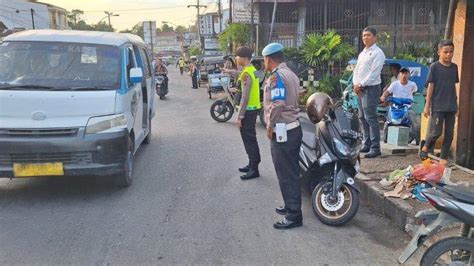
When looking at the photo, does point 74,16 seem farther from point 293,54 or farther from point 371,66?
point 371,66

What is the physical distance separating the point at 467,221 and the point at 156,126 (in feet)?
27.4

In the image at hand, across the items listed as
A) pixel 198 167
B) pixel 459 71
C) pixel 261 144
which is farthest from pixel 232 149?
pixel 459 71

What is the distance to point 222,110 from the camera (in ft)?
36.7

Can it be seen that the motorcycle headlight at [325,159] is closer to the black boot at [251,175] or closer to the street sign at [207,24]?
the black boot at [251,175]

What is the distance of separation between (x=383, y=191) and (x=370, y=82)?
1.85 m

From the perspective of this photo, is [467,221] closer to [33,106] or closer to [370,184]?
[370,184]

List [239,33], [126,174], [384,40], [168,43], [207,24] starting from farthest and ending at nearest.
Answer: [168,43] → [207,24] → [239,33] → [384,40] → [126,174]

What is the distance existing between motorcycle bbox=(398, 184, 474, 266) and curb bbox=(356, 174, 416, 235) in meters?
1.20

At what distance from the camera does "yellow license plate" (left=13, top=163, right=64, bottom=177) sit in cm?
481

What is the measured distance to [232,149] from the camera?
8.04m

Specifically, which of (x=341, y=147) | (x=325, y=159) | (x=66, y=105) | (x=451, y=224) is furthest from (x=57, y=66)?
(x=451, y=224)

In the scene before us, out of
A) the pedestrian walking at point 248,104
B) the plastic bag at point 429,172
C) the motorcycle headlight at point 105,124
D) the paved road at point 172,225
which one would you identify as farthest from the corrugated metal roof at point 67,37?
the plastic bag at point 429,172

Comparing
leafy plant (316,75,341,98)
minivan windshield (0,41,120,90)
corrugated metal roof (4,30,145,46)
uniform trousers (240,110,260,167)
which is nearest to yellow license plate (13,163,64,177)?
minivan windshield (0,41,120,90)

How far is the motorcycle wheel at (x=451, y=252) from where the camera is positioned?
3002 millimetres
